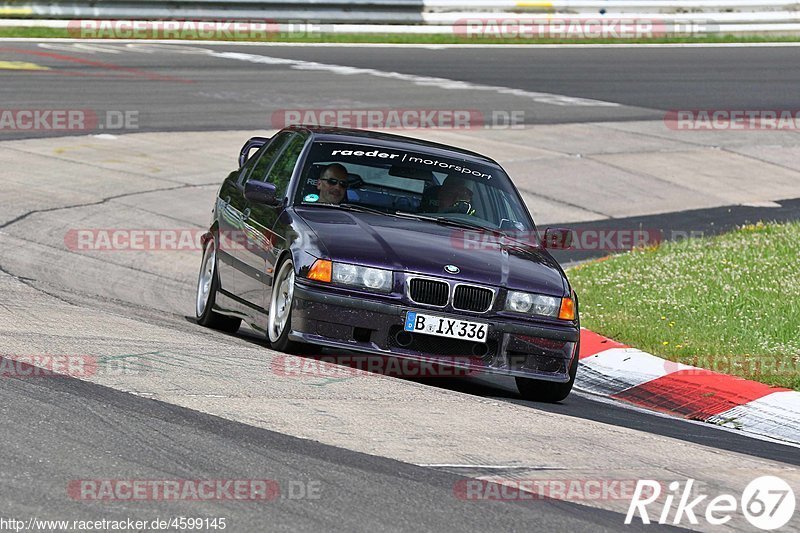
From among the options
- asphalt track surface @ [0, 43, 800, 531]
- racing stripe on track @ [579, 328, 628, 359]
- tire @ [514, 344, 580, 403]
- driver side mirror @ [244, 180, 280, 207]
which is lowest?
racing stripe on track @ [579, 328, 628, 359]

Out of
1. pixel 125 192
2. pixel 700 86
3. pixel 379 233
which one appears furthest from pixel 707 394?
pixel 700 86

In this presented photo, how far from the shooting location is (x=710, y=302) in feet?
38.1

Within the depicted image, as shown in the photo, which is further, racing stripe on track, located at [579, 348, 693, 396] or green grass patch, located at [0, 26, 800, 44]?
green grass patch, located at [0, 26, 800, 44]

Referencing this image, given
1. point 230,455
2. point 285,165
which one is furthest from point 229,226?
point 230,455

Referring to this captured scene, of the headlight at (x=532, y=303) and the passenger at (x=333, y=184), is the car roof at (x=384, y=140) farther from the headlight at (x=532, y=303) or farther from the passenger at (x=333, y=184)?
the headlight at (x=532, y=303)

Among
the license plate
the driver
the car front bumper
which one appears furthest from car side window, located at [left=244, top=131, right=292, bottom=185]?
the license plate

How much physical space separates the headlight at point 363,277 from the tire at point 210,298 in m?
2.08

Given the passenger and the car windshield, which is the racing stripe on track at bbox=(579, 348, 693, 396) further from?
the passenger

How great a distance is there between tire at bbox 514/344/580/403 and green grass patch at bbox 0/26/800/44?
21.8m

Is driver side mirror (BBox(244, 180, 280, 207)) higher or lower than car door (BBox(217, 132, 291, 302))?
higher

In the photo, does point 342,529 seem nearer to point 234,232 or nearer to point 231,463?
point 231,463

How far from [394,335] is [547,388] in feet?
3.67

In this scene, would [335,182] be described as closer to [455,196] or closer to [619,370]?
[455,196]

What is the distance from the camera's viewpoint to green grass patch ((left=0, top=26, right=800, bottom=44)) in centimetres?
2900
